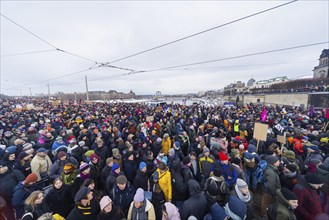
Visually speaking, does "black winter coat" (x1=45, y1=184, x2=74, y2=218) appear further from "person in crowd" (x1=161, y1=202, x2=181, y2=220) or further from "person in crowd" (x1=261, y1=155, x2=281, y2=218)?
"person in crowd" (x1=261, y1=155, x2=281, y2=218)

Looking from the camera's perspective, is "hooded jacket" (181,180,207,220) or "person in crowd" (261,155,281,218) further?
"person in crowd" (261,155,281,218)

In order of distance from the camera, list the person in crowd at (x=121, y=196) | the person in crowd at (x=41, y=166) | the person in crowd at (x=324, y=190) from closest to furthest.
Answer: the person in crowd at (x=324, y=190) → the person in crowd at (x=121, y=196) → the person in crowd at (x=41, y=166)

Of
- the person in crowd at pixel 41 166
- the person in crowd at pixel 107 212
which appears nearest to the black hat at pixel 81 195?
the person in crowd at pixel 107 212

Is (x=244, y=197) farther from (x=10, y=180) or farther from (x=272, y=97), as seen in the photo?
(x=272, y=97)

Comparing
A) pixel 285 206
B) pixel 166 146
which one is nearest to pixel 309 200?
pixel 285 206

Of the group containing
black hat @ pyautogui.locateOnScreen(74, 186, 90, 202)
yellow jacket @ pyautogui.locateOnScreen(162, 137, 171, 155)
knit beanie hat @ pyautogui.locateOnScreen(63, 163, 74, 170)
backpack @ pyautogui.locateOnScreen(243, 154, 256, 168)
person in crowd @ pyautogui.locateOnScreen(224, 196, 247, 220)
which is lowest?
yellow jacket @ pyautogui.locateOnScreen(162, 137, 171, 155)

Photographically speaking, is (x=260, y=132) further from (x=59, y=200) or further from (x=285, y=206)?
(x=59, y=200)

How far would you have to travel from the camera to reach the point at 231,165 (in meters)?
3.93

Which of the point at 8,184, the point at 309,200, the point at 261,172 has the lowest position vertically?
the point at 261,172

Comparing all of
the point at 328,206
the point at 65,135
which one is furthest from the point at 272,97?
the point at 65,135

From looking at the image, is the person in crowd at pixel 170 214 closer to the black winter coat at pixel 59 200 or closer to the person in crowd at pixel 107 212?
the person in crowd at pixel 107 212

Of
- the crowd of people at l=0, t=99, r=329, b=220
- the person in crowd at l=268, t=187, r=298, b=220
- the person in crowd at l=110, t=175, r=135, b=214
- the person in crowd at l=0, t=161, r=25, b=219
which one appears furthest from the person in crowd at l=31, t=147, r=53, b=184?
the person in crowd at l=268, t=187, r=298, b=220

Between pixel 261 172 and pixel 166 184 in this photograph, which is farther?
pixel 261 172

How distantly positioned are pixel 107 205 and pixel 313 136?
28.8 ft
